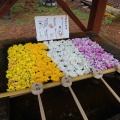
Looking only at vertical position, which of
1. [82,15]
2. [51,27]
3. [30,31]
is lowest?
[82,15]

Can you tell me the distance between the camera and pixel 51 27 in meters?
3.28

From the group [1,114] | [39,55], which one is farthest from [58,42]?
[1,114]

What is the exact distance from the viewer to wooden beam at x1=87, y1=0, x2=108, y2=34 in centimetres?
361

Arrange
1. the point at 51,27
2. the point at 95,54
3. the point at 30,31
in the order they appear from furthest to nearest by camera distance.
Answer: the point at 30,31 < the point at 51,27 < the point at 95,54

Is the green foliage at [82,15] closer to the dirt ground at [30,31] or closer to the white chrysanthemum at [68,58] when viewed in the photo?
the dirt ground at [30,31]

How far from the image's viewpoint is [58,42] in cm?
331

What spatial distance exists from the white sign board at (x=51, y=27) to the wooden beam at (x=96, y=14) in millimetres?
833

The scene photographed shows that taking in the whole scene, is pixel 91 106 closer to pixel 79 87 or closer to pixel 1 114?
pixel 79 87

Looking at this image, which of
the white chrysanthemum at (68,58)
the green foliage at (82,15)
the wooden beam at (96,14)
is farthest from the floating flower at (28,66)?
the green foliage at (82,15)

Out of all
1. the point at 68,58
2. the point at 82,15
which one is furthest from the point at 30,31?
the point at 68,58

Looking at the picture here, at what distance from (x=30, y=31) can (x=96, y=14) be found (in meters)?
3.69

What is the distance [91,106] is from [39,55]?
131 centimetres

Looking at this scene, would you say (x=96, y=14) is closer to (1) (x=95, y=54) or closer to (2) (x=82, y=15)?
(1) (x=95, y=54)

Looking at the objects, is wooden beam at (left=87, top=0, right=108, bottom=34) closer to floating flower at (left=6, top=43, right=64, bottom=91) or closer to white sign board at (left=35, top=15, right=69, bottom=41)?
white sign board at (left=35, top=15, right=69, bottom=41)
